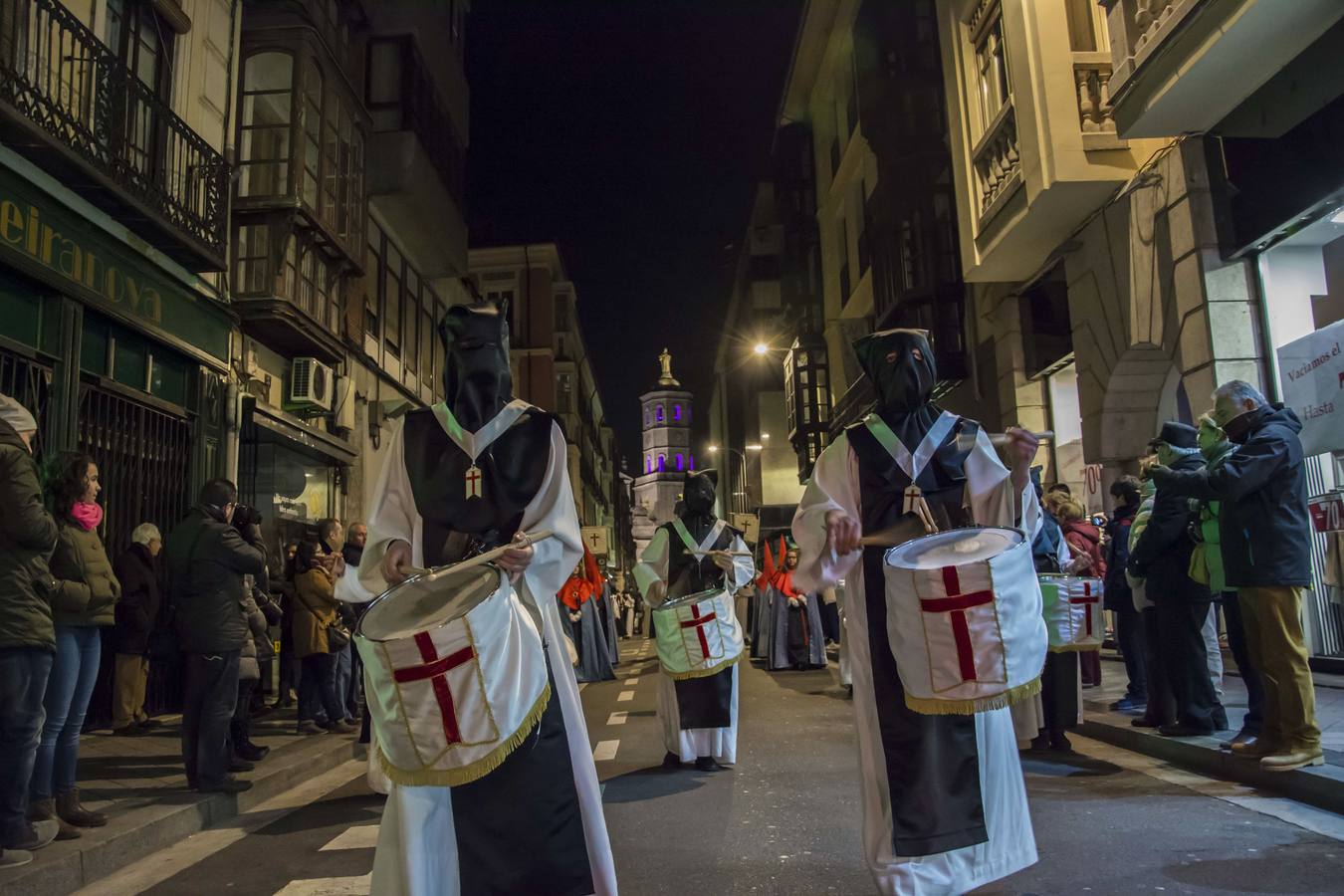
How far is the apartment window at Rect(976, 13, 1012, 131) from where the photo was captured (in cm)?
1495

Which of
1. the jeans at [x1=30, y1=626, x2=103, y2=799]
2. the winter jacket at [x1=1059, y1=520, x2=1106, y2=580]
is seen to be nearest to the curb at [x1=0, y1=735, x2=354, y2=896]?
the jeans at [x1=30, y1=626, x2=103, y2=799]

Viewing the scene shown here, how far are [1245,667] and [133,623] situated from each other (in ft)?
28.7

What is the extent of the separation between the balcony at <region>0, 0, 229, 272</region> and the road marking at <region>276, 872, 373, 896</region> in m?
6.86

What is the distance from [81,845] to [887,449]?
4.28m

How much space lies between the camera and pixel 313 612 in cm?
928

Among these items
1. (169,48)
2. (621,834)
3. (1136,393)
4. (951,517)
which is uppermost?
(169,48)

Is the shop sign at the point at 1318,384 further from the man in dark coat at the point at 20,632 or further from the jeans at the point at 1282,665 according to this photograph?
the man in dark coat at the point at 20,632

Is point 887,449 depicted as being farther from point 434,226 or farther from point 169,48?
point 434,226

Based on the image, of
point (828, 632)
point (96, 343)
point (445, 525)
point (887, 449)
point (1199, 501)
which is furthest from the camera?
point (828, 632)

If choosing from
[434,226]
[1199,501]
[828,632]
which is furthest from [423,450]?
[434,226]

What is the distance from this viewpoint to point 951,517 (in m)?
4.14

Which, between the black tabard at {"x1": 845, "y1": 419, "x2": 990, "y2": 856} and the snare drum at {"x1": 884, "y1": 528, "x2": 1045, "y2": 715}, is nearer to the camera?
the snare drum at {"x1": 884, "y1": 528, "x2": 1045, "y2": 715}

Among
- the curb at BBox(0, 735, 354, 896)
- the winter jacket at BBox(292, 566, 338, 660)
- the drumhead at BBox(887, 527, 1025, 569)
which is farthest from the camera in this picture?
the winter jacket at BBox(292, 566, 338, 660)

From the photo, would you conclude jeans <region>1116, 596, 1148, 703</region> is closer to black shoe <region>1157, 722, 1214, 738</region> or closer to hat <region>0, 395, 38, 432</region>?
black shoe <region>1157, 722, 1214, 738</region>
